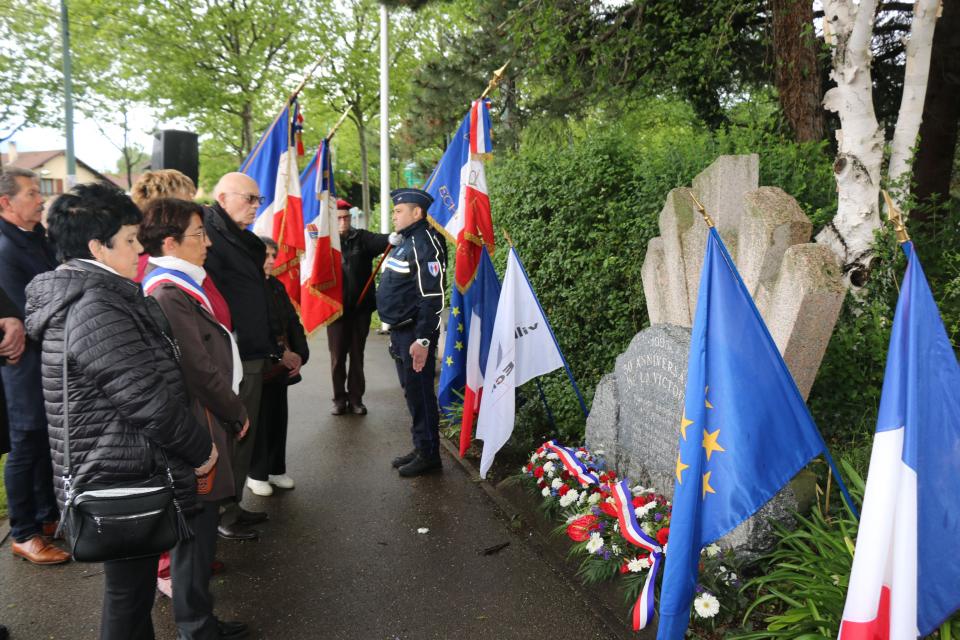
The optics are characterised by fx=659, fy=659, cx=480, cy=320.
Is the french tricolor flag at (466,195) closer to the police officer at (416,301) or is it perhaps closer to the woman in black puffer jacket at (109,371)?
the police officer at (416,301)

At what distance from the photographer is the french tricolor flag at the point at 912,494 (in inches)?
76.6

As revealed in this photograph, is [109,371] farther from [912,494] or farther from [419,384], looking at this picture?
[419,384]

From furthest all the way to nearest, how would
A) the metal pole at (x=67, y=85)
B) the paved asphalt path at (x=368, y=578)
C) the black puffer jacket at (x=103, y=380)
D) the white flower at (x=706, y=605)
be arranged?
the metal pole at (x=67, y=85), the paved asphalt path at (x=368, y=578), the white flower at (x=706, y=605), the black puffer jacket at (x=103, y=380)

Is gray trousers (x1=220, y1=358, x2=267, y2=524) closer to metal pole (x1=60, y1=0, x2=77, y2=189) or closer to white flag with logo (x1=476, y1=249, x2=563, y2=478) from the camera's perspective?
white flag with logo (x1=476, y1=249, x2=563, y2=478)

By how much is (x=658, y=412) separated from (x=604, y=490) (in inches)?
24.5

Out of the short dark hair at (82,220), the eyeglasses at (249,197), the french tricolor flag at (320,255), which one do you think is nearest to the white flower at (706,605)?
the short dark hair at (82,220)

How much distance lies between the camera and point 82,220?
7.21 feet

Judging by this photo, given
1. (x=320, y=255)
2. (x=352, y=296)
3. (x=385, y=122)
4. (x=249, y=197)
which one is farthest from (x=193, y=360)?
(x=385, y=122)

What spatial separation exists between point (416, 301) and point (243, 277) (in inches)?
54.3

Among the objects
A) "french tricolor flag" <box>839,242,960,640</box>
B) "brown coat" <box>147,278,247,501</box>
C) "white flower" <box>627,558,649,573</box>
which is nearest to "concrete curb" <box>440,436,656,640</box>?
"white flower" <box>627,558,649,573</box>

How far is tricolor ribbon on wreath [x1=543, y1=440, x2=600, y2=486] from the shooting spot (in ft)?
13.0

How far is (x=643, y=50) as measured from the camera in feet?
23.7

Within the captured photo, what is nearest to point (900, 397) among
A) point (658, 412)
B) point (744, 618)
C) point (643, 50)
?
point (744, 618)

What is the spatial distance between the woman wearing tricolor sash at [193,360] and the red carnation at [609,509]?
1973 millimetres
